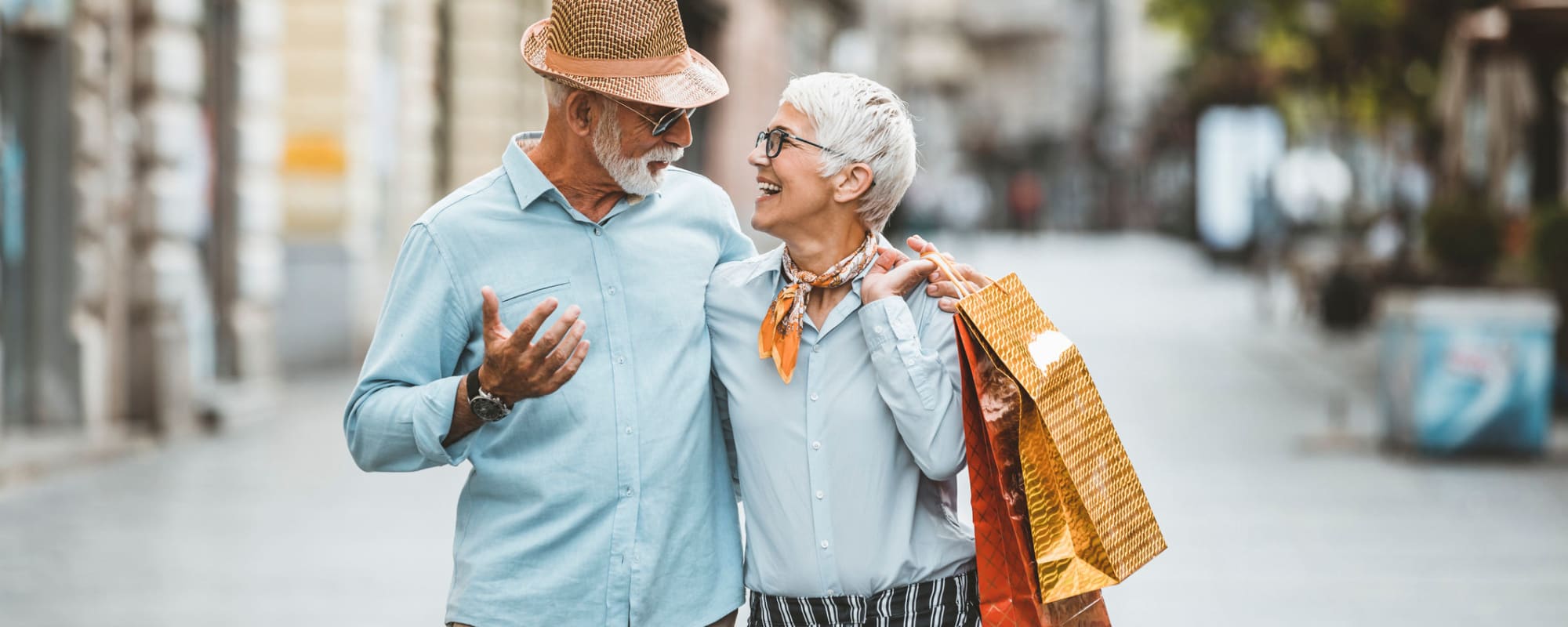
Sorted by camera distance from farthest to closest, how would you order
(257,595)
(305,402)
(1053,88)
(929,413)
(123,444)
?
(1053,88) → (305,402) → (123,444) → (257,595) → (929,413)

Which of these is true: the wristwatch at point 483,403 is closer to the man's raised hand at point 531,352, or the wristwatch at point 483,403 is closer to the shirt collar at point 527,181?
the man's raised hand at point 531,352

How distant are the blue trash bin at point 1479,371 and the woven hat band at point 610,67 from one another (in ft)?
27.4

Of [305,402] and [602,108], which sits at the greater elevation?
[602,108]

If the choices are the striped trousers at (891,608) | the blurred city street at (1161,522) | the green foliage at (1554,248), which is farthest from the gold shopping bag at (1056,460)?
the green foliage at (1554,248)

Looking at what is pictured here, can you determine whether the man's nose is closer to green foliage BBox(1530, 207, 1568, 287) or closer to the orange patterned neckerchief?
the orange patterned neckerchief

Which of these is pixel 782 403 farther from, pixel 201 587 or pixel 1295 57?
pixel 1295 57

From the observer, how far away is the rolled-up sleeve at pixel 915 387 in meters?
2.84

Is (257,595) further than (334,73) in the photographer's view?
No

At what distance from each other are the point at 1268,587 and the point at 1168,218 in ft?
163

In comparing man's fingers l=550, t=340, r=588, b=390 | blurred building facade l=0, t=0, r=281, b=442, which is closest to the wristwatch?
man's fingers l=550, t=340, r=588, b=390

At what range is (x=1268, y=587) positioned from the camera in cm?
709

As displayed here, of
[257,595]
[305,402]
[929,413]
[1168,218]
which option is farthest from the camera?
[1168,218]

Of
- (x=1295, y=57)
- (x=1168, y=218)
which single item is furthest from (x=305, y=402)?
(x=1168, y=218)

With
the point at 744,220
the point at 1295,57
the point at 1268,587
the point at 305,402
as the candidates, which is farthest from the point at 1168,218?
the point at 1268,587
